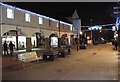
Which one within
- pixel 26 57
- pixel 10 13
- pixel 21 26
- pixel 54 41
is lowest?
pixel 26 57

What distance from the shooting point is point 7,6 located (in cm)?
3834

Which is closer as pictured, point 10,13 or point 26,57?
point 26,57

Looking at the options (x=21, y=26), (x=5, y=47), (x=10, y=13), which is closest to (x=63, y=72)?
(x=5, y=47)

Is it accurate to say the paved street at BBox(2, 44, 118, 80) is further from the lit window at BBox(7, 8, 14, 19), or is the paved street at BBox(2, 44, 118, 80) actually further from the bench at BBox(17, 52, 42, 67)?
the lit window at BBox(7, 8, 14, 19)

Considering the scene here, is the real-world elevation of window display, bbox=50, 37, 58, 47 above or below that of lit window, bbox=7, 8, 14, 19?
below

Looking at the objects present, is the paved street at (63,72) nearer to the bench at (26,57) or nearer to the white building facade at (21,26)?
the bench at (26,57)

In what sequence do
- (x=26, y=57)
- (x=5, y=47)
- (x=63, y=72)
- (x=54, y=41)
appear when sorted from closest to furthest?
(x=63, y=72) → (x=26, y=57) → (x=5, y=47) → (x=54, y=41)

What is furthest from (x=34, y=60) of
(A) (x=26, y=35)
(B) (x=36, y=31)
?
(B) (x=36, y=31)

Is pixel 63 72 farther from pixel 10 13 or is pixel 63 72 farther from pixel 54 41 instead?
pixel 54 41

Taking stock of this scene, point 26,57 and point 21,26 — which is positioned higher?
point 21,26

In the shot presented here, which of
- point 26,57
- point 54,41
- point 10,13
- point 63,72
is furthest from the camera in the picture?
point 54,41

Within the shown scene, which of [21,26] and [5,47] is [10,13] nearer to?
[21,26]

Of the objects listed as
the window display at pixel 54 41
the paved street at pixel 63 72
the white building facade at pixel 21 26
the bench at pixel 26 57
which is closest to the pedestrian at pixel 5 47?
the white building facade at pixel 21 26

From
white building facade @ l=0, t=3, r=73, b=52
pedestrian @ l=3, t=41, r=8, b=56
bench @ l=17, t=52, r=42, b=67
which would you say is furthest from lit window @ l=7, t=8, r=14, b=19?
bench @ l=17, t=52, r=42, b=67
